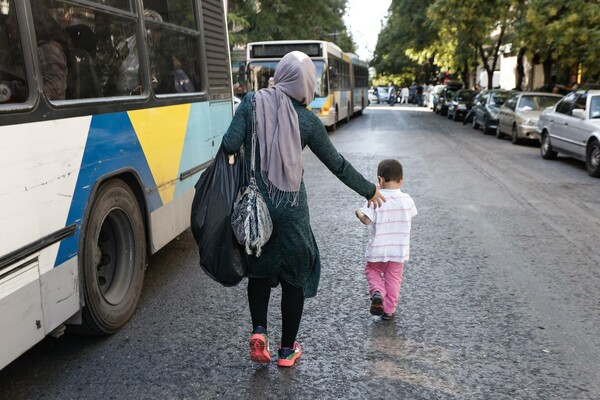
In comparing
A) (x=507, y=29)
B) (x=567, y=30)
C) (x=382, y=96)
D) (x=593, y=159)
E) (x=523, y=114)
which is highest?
(x=507, y=29)

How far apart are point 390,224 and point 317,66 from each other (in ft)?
53.2

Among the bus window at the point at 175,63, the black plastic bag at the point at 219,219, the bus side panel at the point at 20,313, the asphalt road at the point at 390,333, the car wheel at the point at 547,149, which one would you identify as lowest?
the car wheel at the point at 547,149

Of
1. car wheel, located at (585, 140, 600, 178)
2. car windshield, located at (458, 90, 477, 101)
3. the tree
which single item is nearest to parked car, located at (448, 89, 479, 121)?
car windshield, located at (458, 90, 477, 101)

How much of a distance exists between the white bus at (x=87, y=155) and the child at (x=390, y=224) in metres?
1.65

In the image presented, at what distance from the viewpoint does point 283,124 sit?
3.27m

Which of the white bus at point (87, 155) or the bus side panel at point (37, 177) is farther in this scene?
the white bus at point (87, 155)

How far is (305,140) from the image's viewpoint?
135 inches

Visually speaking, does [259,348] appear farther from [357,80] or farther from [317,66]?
[357,80]

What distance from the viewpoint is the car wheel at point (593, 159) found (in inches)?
445

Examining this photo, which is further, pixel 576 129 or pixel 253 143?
pixel 576 129

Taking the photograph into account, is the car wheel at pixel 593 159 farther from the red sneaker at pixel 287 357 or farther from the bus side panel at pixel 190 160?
the red sneaker at pixel 287 357

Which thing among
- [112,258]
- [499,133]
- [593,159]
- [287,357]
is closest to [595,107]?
[593,159]

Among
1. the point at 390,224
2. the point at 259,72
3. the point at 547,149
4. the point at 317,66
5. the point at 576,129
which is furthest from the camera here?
the point at 317,66

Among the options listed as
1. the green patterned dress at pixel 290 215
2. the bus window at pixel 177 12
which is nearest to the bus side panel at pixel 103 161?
the green patterned dress at pixel 290 215
